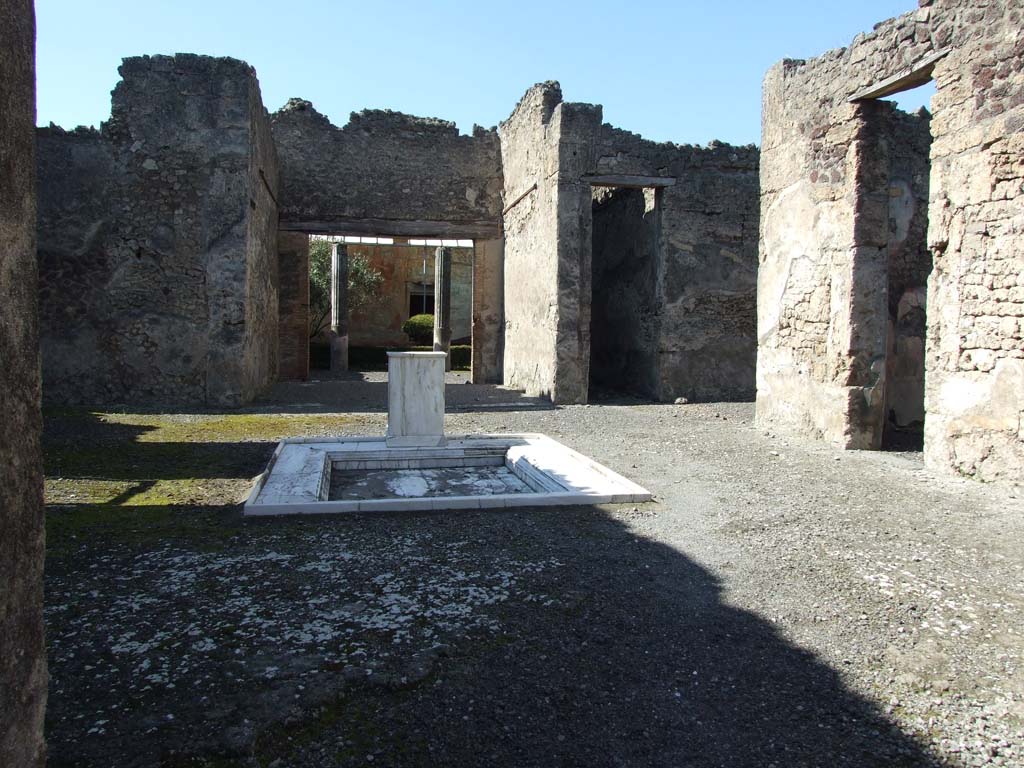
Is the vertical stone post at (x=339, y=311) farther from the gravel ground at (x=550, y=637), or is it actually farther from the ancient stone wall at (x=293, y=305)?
the gravel ground at (x=550, y=637)

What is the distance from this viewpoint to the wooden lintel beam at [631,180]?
37.8ft

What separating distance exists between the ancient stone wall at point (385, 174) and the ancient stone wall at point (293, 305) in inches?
46.9

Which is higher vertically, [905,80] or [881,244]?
[905,80]

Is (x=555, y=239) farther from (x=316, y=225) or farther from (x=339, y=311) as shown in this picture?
(x=339, y=311)

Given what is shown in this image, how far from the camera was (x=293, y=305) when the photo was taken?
1555cm

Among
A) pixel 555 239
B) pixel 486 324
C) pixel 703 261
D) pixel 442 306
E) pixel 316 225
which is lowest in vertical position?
pixel 486 324

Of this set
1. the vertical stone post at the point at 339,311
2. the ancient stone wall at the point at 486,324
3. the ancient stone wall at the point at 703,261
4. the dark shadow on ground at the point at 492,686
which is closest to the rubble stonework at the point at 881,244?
the ancient stone wall at the point at 703,261

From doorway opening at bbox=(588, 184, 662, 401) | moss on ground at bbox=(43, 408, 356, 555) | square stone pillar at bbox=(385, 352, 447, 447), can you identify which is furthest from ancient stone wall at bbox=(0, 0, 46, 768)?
doorway opening at bbox=(588, 184, 662, 401)

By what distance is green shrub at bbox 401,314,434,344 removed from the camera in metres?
28.1

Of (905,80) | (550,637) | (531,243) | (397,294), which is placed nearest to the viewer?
(550,637)

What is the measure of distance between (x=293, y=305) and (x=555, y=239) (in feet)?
21.8

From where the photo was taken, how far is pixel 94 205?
10.3m

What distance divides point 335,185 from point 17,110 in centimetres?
1319

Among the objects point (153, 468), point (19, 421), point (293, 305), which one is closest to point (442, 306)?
point (293, 305)
